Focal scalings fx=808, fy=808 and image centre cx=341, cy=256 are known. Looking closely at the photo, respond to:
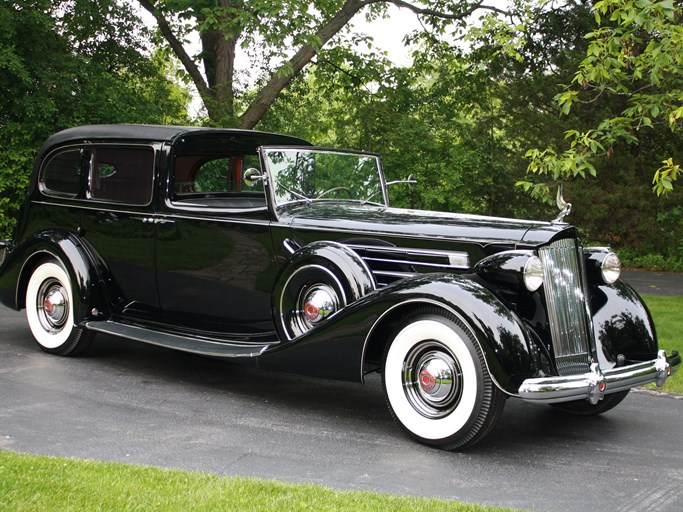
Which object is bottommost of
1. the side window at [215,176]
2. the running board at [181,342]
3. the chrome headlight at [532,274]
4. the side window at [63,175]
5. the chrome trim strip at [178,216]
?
the running board at [181,342]

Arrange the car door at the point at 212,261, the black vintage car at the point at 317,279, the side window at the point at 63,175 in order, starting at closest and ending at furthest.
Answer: the black vintage car at the point at 317,279
the car door at the point at 212,261
the side window at the point at 63,175

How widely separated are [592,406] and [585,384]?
1.37 m

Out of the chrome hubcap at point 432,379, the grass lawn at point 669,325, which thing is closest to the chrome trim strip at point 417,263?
the chrome hubcap at point 432,379

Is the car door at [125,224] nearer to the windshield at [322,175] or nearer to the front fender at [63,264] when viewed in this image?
the front fender at [63,264]

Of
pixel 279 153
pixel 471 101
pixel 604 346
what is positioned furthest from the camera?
pixel 471 101

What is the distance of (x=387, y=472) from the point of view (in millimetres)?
4328

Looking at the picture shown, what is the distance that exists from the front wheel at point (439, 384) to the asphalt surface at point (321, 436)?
0.51ft

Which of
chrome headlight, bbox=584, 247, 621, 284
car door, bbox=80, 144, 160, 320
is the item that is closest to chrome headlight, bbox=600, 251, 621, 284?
chrome headlight, bbox=584, 247, 621, 284

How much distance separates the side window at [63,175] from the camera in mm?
7078

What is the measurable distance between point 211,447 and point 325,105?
A: 15.0 meters

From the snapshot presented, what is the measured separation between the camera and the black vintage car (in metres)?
4.68

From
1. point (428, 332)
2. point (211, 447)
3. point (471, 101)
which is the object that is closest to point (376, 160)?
point (428, 332)

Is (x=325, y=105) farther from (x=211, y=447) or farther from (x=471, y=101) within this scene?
(x=211, y=447)

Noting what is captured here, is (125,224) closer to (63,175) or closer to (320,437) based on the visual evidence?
(63,175)
